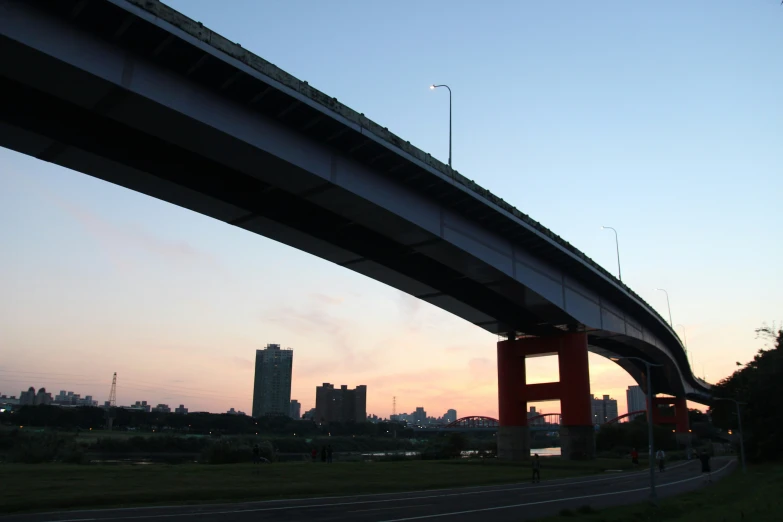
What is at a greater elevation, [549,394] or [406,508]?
[549,394]

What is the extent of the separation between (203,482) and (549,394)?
35052 mm

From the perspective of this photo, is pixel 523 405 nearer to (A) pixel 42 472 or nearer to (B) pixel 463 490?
(B) pixel 463 490

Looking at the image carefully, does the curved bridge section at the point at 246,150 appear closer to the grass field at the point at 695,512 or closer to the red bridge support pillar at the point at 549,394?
the red bridge support pillar at the point at 549,394

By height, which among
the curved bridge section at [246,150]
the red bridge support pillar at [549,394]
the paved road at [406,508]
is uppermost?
the curved bridge section at [246,150]

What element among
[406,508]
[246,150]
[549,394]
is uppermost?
[246,150]

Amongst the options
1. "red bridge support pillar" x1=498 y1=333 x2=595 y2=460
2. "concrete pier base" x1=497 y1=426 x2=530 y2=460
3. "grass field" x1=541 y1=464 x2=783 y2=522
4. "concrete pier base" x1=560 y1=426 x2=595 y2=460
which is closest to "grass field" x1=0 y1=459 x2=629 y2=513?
"grass field" x1=541 y1=464 x2=783 y2=522

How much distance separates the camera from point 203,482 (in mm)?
26203

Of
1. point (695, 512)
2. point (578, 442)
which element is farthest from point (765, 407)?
point (695, 512)

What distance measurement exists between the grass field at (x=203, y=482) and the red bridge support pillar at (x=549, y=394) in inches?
465

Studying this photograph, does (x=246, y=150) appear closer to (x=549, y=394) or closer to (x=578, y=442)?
(x=549, y=394)

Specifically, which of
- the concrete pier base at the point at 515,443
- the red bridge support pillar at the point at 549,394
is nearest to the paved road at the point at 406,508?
the red bridge support pillar at the point at 549,394

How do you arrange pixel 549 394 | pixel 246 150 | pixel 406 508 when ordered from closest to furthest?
pixel 406 508 < pixel 246 150 < pixel 549 394

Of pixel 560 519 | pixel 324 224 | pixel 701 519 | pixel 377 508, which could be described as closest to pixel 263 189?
pixel 324 224

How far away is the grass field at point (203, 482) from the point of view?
20214 millimetres
